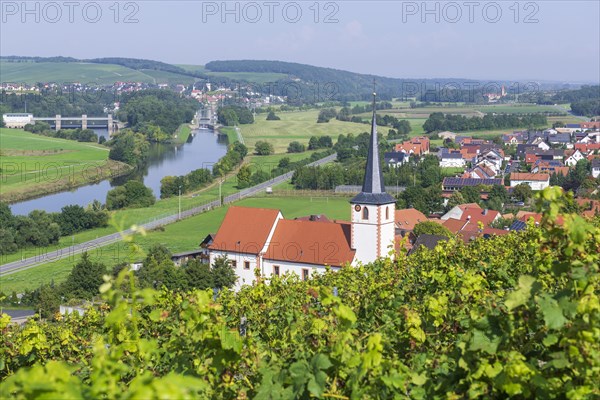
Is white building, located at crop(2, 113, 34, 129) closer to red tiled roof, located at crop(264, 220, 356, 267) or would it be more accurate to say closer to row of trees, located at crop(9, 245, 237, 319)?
row of trees, located at crop(9, 245, 237, 319)

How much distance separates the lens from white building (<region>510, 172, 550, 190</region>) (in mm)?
52625

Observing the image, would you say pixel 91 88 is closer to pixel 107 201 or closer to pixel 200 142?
pixel 200 142

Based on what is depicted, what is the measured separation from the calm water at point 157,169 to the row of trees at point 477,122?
2764 cm

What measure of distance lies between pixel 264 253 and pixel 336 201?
22.7 m

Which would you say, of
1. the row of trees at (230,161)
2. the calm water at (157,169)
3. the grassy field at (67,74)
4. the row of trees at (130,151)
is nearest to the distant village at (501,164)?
the row of trees at (230,161)

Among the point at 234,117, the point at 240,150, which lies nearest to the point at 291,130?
the point at 234,117

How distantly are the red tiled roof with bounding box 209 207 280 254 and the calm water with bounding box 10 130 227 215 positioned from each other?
2263 centimetres

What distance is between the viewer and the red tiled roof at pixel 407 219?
3506 centimetres

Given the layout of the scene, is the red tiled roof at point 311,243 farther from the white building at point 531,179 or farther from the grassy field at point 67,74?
the grassy field at point 67,74

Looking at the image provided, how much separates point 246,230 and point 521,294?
896 inches

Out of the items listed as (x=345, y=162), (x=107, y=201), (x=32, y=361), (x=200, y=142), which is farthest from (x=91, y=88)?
(x=32, y=361)

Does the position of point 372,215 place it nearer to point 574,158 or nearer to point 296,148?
point 574,158

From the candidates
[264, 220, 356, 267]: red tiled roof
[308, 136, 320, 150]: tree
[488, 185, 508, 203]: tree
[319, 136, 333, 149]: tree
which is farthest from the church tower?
[319, 136, 333, 149]: tree

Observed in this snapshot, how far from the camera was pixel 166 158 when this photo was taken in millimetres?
74812
